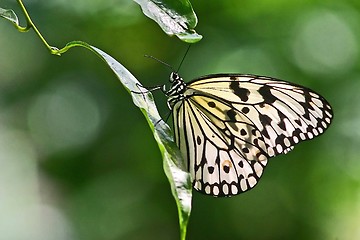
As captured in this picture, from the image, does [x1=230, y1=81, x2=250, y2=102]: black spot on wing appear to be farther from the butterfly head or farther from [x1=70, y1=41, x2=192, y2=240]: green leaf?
[x1=70, y1=41, x2=192, y2=240]: green leaf

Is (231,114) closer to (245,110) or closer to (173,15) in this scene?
(245,110)

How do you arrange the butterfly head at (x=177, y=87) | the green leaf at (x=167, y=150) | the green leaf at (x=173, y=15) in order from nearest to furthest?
the green leaf at (x=167, y=150)
the green leaf at (x=173, y=15)
the butterfly head at (x=177, y=87)

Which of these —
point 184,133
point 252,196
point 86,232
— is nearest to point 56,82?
point 86,232

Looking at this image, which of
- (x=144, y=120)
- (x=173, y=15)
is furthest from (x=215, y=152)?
(x=144, y=120)

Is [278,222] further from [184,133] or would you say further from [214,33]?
[184,133]

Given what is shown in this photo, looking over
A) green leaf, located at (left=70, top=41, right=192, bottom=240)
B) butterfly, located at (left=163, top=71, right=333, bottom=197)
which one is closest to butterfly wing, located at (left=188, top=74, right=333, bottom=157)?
butterfly, located at (left=163, top=71, right=333, bottom=197)

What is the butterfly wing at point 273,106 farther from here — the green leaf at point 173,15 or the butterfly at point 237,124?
the green leaf at point 173,15

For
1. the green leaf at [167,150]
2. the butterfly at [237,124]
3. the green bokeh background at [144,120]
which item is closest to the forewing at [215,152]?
the butterfly at [237,124]
